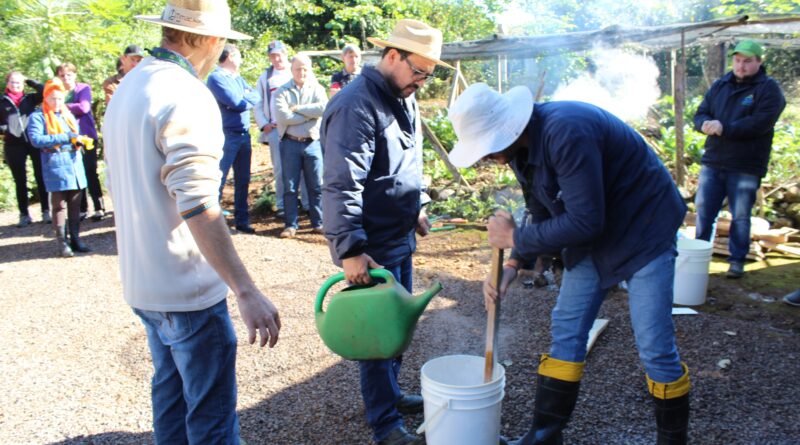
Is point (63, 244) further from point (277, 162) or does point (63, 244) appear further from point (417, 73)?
point (417, 73)

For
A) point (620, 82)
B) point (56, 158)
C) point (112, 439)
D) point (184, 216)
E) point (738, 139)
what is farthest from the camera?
point (620, 82)

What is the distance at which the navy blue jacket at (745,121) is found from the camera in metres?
5.36

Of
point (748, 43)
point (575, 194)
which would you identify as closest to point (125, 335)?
point (575, 194)

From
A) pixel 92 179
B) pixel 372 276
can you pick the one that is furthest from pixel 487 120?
pixel 92 179

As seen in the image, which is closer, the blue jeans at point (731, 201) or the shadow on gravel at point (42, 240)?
the blue jeans at point (731, 201)

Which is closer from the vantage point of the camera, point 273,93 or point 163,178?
point 163,178

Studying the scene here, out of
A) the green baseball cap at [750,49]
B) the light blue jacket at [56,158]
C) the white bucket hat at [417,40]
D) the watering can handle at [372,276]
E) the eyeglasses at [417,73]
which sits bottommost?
the watering can handle at [372,276]

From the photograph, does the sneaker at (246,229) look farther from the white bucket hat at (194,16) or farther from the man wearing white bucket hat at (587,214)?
the white bucket hat at (194,16)

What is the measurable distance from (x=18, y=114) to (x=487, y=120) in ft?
26.1

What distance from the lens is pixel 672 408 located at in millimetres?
2674

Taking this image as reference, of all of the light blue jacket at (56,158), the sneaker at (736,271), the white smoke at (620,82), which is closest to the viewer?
the sneaker at (736,271)

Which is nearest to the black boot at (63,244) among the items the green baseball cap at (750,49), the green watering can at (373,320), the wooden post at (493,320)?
the green watering can at (373,320)

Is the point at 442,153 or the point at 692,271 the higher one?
the point at 442,153

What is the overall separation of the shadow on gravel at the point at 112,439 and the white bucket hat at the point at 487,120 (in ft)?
7.25
